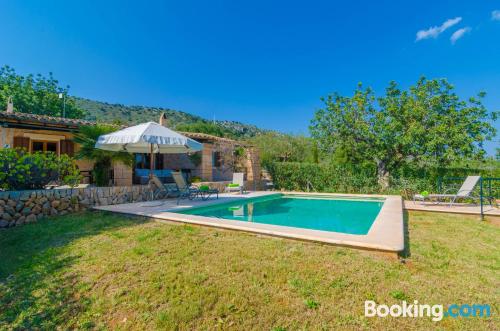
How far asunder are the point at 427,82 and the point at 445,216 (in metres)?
9.08

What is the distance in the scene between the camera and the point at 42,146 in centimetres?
1527

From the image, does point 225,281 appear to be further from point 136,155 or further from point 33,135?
point 33,135

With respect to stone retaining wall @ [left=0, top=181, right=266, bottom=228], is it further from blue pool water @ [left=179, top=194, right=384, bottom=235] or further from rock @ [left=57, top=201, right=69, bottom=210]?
blue pool water @ [left=179, top=194, right=384, bottom=235]

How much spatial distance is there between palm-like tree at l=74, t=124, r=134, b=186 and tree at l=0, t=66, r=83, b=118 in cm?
2500

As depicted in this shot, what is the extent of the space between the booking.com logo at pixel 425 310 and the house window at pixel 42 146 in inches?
722

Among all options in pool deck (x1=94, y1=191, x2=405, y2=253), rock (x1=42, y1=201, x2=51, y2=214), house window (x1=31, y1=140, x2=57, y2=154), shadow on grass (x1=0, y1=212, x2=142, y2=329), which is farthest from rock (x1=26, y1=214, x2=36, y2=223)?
house window (x1=31, y1=140, x2=57, y2=154)

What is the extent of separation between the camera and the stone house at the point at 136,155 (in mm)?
11605

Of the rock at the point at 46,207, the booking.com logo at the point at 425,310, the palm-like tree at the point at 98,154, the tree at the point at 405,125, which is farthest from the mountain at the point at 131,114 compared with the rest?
the booking.com logo at the point at 425,310

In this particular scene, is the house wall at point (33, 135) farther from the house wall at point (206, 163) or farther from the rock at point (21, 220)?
the house wall at point (206, 163)

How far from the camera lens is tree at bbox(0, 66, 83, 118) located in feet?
98.3

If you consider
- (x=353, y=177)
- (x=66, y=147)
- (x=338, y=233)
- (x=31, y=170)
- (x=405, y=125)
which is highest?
(x=405, y=125)

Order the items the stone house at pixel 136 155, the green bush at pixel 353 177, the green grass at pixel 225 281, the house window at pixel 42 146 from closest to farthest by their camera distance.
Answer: the green grass at pixel 225 281, the stone house at pixel 136 155, the green bush at pixel 353 177, the house window at pixel 42 146

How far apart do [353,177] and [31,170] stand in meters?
15.6

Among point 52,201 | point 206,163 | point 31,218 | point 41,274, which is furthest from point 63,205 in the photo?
point 206,163
